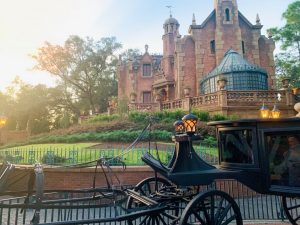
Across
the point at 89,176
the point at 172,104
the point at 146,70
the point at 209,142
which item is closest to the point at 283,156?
the point at 89,176

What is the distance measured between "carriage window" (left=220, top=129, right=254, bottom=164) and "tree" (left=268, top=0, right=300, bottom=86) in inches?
1160

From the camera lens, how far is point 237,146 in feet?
16.1

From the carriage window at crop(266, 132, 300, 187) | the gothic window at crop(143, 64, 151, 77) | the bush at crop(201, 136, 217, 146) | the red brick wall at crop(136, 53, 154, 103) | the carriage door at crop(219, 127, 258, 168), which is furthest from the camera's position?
the gothic window at crop(143, 64, 151, 77)

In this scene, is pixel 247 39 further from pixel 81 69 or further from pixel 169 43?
pixel 81 69

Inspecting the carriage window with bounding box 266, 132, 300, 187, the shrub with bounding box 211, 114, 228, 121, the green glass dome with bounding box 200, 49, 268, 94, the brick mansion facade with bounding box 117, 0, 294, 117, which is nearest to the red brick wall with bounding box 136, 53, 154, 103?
the brick mansion facade with bounding box 117, 0, 294, 117

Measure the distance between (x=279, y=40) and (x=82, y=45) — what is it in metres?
30.2

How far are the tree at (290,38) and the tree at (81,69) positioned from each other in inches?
1047

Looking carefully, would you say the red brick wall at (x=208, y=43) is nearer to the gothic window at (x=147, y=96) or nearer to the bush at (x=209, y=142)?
the gothic window at (x=147, y=96)

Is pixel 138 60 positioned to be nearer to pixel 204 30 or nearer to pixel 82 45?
pixel 82 45

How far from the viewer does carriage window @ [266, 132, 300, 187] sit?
177 inches

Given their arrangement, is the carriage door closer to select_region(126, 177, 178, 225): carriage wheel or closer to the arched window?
select_region(126, 177, 178, 225): carriage wheel

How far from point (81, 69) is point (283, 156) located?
4281 cm

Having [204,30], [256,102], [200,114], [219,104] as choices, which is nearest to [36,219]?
[200,114]

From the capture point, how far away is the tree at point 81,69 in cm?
4328
